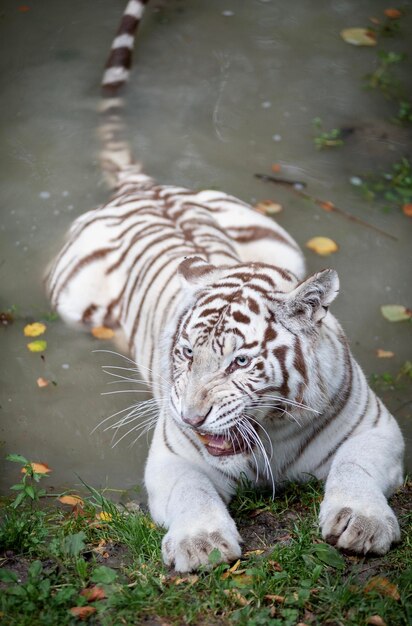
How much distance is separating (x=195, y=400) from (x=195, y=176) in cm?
→ 345

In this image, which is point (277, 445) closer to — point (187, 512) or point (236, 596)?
point (187, 512)

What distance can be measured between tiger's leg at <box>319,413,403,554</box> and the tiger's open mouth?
0.34 meters

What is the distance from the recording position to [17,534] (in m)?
3.11

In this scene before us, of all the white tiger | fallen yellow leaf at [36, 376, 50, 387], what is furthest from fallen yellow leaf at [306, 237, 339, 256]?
fallen yellow leaf at [36, 376, 50, 387]

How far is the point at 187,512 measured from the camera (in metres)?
3.04

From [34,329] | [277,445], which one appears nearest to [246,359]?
[277,445]

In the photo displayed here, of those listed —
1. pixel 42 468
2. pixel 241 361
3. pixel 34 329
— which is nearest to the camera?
pixel 241 361

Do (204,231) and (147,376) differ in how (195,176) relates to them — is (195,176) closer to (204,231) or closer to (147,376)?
(204,231)

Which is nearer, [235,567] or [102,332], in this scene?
[235,567]

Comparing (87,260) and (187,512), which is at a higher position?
(187,512)

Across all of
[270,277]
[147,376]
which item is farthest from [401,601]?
[147,376]

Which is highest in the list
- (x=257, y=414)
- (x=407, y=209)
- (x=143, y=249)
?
(x=257, y=414)

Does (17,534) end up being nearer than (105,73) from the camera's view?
Yes

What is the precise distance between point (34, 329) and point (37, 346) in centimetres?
14
